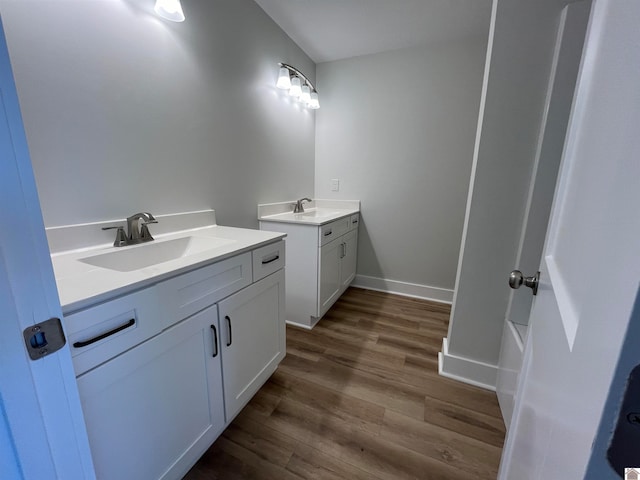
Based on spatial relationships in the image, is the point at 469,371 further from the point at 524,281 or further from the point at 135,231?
the point at 135,231

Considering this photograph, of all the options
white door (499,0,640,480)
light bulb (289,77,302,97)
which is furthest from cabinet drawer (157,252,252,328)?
light bulb (289,77,302,97)

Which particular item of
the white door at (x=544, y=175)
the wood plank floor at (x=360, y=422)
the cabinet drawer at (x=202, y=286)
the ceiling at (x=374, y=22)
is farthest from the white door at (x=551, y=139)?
the cabinet drawer at (x=202, y=286)

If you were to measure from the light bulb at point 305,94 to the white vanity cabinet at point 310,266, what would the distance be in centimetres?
110

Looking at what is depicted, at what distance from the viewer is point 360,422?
1.27 metres

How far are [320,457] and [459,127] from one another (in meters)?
2.53

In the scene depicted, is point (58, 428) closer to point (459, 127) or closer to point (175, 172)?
point (175, 172)

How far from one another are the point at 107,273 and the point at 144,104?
854mm

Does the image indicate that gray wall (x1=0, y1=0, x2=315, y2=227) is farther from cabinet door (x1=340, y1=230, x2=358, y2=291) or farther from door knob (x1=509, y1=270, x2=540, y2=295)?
door knob (x1=509, y1=270, x2=540, y2=295)

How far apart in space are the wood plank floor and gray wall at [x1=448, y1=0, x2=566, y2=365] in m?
0.31

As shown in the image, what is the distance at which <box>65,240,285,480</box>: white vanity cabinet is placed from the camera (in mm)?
678

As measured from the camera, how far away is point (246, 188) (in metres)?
1.87

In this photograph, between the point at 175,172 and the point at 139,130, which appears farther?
the point at 175,172

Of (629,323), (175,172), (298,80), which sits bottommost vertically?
(629,323)

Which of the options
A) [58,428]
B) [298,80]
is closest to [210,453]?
[58,428]
